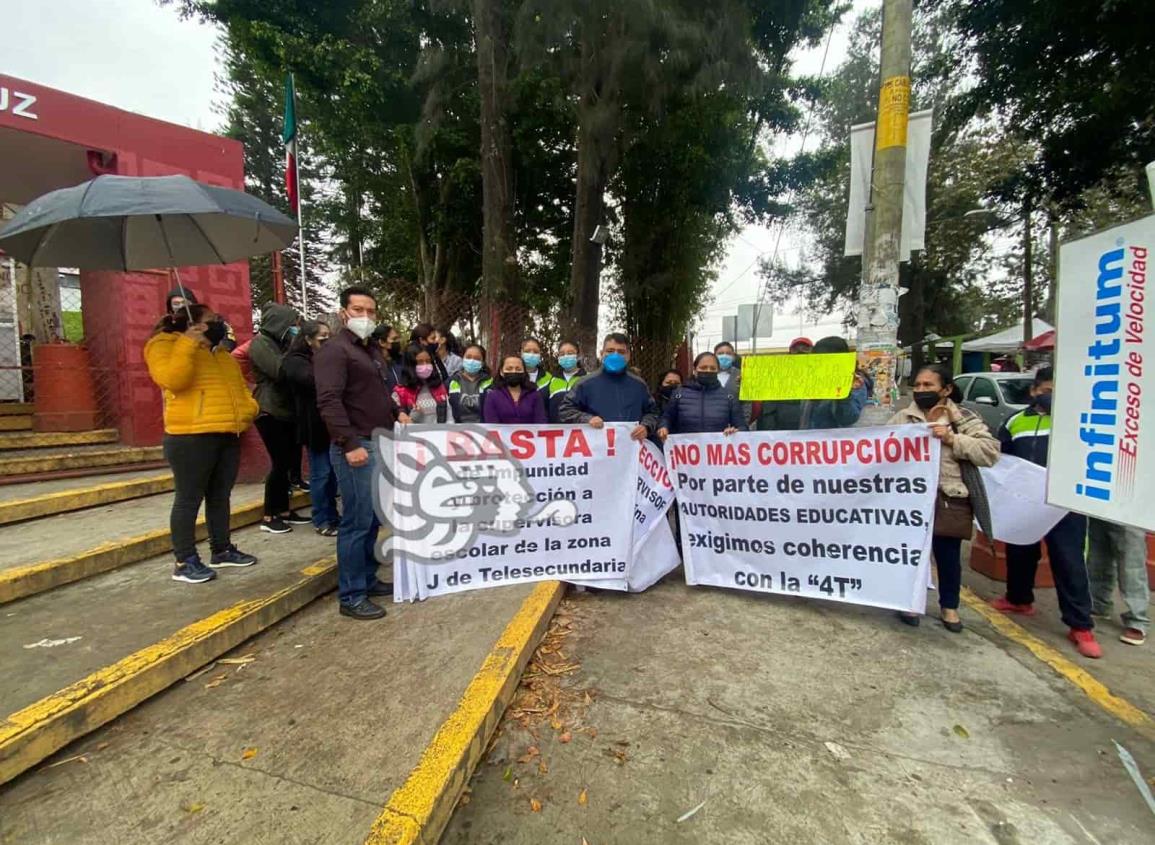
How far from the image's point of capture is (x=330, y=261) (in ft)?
75.2

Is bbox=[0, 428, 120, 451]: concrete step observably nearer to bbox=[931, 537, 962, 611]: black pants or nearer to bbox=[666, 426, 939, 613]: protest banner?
bbox=[666, 426, 939, 613]: protest banner

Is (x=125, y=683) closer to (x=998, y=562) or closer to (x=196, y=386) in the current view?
(x=196, y=386)

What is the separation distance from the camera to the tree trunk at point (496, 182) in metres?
8.44

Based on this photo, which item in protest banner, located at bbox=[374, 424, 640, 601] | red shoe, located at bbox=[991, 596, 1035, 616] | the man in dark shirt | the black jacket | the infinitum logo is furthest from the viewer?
the black jacket

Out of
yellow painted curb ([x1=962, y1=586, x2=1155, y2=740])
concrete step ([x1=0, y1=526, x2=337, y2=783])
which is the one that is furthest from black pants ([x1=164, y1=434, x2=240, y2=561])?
yellow painted curb ([x1=962, y1=586, x2=1155, y2=740])

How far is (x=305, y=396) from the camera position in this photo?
407 centimetres

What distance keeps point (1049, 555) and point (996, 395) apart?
336 inches

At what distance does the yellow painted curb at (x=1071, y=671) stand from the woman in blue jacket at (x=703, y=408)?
2041 mm

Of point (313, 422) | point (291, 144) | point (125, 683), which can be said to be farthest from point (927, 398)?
point (291, 144)

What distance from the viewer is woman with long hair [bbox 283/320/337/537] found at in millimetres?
→ 4047

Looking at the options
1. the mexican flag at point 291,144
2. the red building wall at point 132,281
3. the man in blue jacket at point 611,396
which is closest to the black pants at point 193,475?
the man in blue jacket at point 611,396

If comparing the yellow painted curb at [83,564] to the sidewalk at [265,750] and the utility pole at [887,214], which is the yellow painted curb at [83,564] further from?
the utility pole at [887,214]

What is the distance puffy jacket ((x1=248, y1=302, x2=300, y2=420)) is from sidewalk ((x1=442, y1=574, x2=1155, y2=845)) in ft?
9.08

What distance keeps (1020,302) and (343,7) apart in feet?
101
